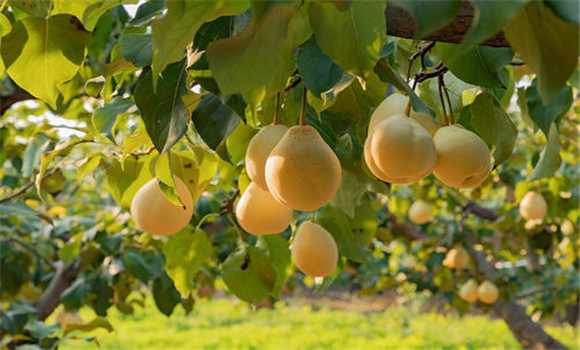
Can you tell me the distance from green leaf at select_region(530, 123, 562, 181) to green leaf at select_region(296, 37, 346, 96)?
22 centimetres

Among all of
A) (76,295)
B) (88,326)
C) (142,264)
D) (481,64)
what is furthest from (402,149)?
(76,295)

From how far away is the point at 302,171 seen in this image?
0.48 metres

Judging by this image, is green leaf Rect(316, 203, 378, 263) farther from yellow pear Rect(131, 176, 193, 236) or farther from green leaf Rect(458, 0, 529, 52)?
green leaf Rect(458, 0, 529, 52)

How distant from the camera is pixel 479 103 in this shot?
1.89 ft

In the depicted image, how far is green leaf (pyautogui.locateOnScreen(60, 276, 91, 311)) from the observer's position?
1627mm

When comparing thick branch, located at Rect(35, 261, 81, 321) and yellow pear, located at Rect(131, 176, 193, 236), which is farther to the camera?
thick branch, located at Rect(35, 261, 81, 321)

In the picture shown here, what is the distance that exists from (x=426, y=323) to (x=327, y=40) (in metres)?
5.89

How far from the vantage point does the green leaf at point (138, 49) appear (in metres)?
0.52

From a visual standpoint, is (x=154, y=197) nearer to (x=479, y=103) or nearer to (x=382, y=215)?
(x=479, y=103)

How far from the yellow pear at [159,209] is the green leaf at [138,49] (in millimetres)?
173

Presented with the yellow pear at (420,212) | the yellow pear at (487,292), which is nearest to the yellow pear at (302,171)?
the yellow pear at (420,212)

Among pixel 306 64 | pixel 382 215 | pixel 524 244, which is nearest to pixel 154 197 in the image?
pixel 306 64

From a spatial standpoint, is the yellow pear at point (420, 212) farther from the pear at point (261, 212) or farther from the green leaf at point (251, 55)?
the green leaf at point (251, 55)

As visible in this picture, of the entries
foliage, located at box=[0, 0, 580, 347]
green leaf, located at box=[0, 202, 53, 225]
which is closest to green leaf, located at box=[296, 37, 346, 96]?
foliage, located at box=[0, 0, 580, 347]
